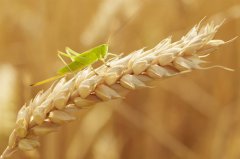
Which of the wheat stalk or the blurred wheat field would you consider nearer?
the wheat stalk

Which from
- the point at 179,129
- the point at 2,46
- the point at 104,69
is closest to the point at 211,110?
the point at 179,129

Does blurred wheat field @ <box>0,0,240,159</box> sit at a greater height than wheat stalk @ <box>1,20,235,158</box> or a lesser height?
greater

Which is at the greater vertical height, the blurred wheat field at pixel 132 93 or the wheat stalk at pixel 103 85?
the blurred wheat field at pixel 132 93

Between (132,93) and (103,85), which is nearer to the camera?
(103,85)

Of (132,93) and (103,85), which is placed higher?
(132,93)

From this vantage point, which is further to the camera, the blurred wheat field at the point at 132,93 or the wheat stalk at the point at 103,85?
the blurred wheat field at the point at 132,93
